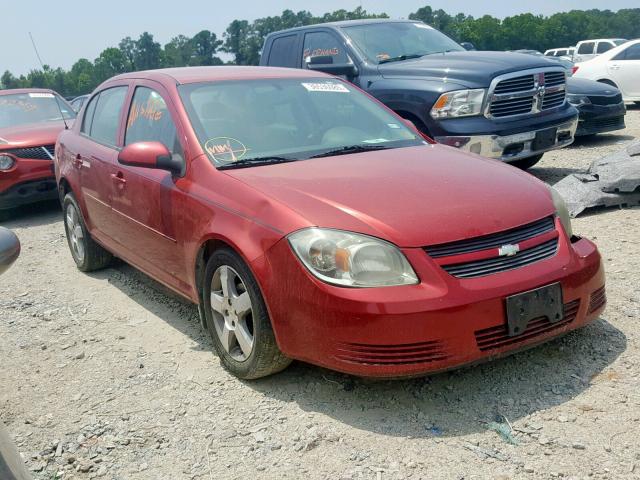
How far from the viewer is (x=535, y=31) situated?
94375 millimetres

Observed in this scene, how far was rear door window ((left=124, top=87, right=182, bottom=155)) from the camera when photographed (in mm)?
4059

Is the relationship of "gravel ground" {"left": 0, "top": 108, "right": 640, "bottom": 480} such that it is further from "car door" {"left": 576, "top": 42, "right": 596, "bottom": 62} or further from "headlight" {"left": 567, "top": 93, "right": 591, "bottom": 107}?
"car door" {"left": 576, "top": 42, "right": 596, "bottom": 62}

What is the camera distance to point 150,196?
4.13m

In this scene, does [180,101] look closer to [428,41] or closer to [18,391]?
[18,391]

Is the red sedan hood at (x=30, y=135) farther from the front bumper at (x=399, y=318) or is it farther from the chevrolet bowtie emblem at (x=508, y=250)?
the chevrolet bowtie emblem at (x=508, y=250)

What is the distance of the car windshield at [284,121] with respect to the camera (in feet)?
12.6

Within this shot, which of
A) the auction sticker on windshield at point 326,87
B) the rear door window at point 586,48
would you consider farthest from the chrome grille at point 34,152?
the rear door window at point 586,48

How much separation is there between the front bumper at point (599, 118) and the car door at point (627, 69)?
15.5 ft

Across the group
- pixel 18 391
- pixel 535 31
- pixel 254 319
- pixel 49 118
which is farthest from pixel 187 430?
pixel 535 31

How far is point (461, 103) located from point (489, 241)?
381cm

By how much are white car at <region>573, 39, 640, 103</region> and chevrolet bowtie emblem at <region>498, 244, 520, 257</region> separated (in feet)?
39.4

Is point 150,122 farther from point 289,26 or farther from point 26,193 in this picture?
point 289,26

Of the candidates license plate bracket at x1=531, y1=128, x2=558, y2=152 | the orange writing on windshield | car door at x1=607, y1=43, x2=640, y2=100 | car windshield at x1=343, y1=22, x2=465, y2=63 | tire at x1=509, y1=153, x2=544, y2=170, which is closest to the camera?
the orange writing on windshield

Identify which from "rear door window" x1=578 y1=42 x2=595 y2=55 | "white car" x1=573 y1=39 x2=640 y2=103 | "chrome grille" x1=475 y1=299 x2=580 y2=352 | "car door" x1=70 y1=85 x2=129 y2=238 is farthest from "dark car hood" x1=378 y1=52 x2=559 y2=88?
"rear door window" x1=578 y1=42 x2=595 y2=55
